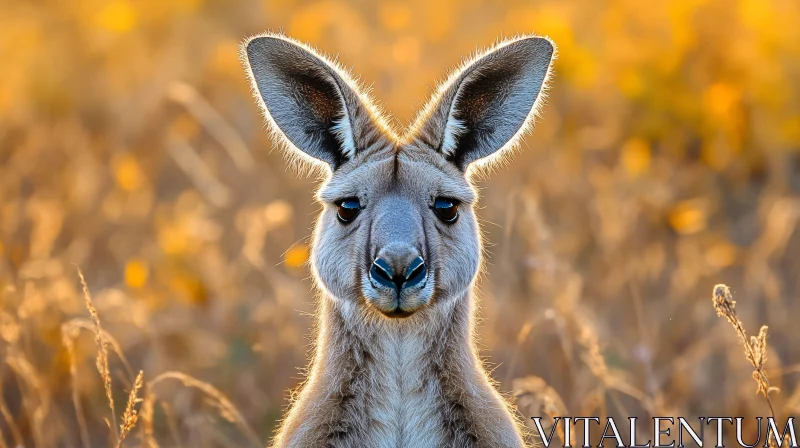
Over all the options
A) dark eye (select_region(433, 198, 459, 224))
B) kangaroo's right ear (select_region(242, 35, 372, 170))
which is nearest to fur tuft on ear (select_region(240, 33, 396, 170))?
kangaroo's right ear (select_region(242, 35, 372, 170))

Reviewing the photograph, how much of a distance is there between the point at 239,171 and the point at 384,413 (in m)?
5.86

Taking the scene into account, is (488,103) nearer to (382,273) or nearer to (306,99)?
(306,99)

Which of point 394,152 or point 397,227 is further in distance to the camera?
point 394,152

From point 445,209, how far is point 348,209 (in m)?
0.39

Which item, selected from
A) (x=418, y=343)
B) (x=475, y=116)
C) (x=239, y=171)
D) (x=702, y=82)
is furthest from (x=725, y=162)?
(x=418, y=343)

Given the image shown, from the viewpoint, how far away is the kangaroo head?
425 centimetres

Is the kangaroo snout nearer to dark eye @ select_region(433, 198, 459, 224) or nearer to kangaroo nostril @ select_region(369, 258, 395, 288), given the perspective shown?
kangaroo nostril @ select_region(369, 258, 395, 288)

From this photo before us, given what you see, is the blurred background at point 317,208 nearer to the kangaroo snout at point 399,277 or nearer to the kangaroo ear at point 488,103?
the kangaroo ear at point 488,103

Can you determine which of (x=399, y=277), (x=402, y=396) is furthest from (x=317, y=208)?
(x=399, y=277)

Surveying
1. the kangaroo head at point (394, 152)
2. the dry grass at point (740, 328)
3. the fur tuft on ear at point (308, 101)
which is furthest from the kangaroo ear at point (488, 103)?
the dry grass at point (740, 328)

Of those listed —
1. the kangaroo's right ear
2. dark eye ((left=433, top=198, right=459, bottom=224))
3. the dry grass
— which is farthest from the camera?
the kangaroo's right ear

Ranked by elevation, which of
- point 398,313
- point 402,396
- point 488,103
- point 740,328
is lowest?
point 402,396

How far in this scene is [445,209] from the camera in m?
4.45

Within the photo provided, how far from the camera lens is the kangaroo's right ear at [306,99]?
4.61 m
